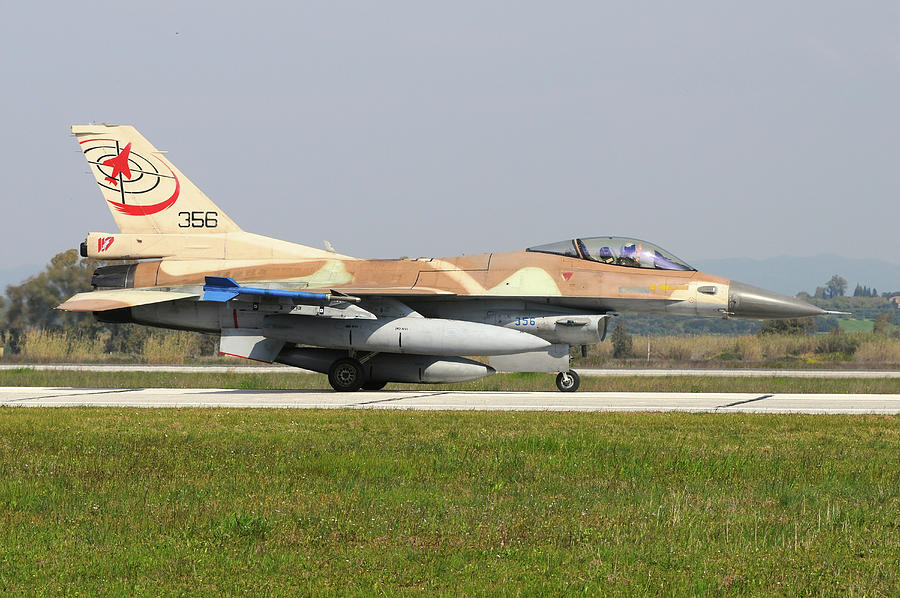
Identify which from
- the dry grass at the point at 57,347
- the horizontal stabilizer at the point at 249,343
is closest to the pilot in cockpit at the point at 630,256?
the horizontal stabilizer at the point at 249,343

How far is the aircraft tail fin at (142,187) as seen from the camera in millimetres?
20406

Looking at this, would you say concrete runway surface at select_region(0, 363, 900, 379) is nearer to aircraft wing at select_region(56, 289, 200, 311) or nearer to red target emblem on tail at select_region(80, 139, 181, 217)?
red target emblem on tail at select_region(80, 139, 181, 217)

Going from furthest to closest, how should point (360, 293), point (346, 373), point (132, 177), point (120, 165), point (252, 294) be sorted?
point (132, 177) < point (120, 165) < point (346, 373) < point (360, 293) < point (252, 294)

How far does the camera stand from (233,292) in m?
18.2

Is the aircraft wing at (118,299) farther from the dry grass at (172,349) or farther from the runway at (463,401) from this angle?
the dry grass at (172,349)

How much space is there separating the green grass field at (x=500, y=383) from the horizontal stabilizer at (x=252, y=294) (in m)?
3.83

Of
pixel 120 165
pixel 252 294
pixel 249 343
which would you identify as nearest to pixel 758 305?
pixel 252 294

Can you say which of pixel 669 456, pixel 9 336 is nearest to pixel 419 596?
pixel 669 456

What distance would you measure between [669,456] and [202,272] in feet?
42.2

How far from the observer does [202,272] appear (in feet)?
65.9

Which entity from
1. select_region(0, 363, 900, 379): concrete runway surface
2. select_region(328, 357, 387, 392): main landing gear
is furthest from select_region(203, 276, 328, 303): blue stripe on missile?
select_region(0, 363, 900, 379): concrete runway surface

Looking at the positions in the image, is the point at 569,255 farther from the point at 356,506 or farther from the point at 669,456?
the point at 356,506

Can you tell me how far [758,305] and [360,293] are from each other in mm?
7436

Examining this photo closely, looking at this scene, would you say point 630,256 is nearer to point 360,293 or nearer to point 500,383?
point 360,293
